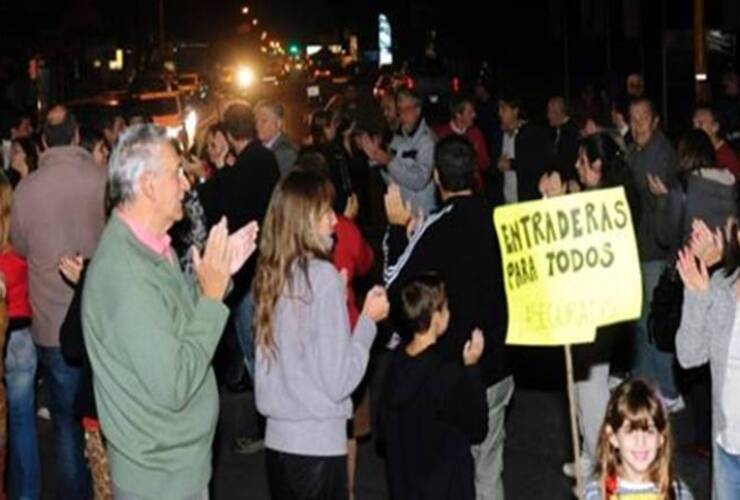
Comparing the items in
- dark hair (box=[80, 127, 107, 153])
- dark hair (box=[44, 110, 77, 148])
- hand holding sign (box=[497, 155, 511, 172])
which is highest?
dark hair (box=[44, 110, 77, 148])

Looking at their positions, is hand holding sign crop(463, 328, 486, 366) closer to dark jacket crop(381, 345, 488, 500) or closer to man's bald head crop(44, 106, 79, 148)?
dark jacket crop(381, 345, 488, 500)

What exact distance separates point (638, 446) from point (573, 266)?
36.9 inches

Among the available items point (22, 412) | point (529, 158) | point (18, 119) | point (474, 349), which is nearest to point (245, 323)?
point (22, 412)

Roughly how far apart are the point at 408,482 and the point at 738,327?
1819 millimetres

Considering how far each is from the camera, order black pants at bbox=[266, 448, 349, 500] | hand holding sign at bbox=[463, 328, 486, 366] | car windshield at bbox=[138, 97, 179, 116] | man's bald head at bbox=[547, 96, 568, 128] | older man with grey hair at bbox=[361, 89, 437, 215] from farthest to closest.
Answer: car windshield at bbox=[138, 97, 179, 116], man's bald head at bbox=[547, 96, 568, 128], older man with grey hair at bbox=[361, 89, 437, 215], hand holding sign at bbox=[463, 328, 486, 366], black pants at bbox=[266, 448, 349, 500]

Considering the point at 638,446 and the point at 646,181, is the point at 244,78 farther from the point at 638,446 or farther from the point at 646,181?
the point at 638,446

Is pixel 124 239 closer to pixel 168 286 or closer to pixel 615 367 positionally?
pixel 168 286

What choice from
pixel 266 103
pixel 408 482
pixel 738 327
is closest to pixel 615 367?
pixel 266 103

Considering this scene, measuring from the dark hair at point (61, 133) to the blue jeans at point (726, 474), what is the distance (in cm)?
446

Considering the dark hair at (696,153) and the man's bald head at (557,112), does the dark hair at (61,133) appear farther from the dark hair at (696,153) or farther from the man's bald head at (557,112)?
the man's bald head at (557,112)

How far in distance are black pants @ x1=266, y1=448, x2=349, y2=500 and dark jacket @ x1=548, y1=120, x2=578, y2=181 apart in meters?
3.70

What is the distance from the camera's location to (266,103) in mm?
12273

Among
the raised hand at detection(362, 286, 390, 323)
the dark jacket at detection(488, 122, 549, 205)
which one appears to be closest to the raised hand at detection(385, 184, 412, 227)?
the raised hand at detection(362, 286, 390, 323)

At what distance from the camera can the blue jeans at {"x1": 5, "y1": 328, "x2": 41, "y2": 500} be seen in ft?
28.8
